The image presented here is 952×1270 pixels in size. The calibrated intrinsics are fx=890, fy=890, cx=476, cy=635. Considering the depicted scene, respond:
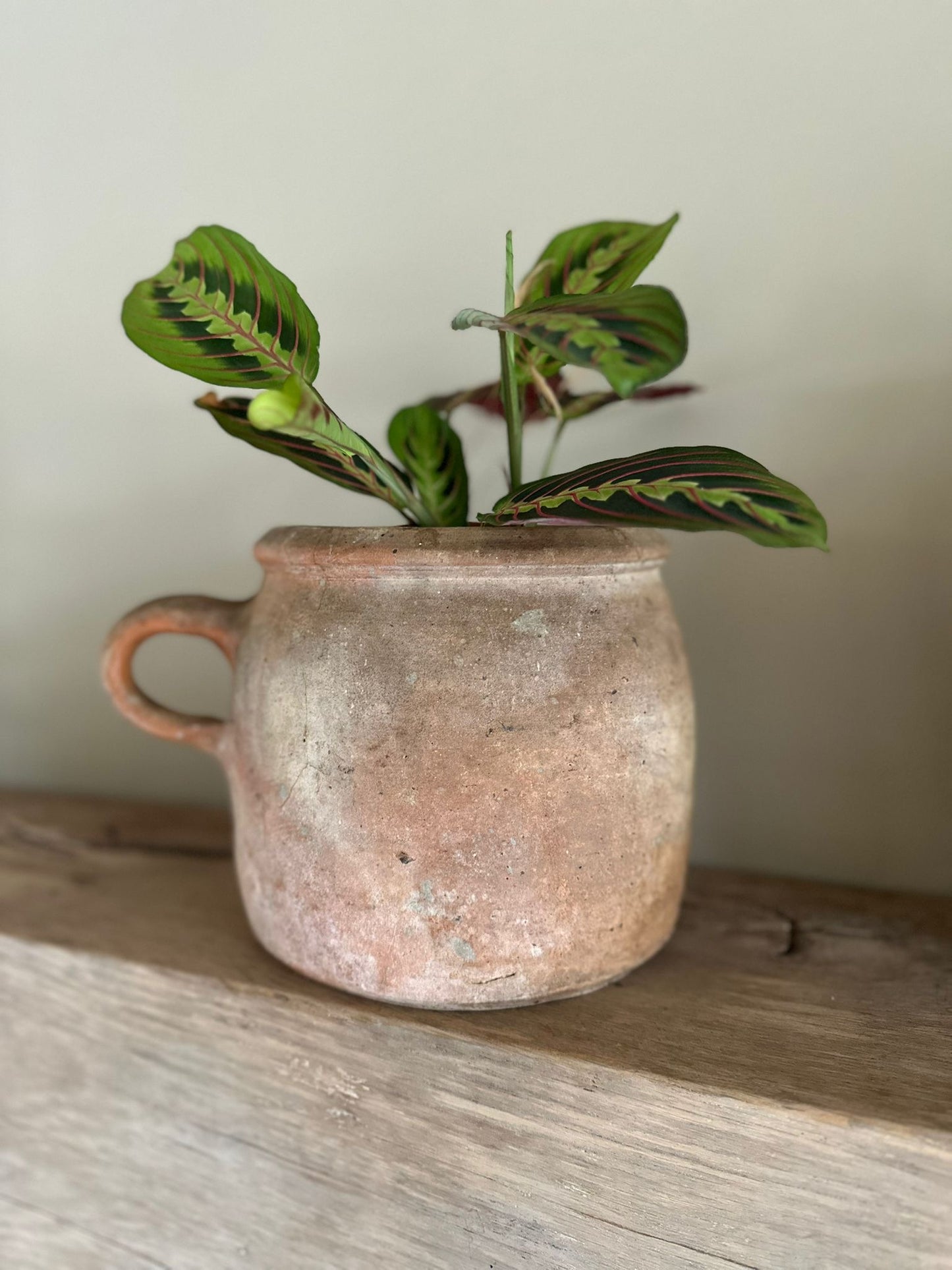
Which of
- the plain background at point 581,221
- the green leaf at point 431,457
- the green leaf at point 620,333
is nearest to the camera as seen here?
the green leaf at point 620,333

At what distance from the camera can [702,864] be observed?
3.38 ft

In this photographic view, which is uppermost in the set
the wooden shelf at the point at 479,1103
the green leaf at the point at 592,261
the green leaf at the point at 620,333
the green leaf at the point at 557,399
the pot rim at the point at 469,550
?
the green leaf at the point at 592,261

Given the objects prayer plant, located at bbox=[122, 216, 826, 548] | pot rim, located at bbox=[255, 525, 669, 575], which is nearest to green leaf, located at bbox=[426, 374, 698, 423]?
prayer plant, located at bbox=[122, 216, 826, 548]

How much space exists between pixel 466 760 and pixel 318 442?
0.76ft

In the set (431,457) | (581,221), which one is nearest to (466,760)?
(431,457)

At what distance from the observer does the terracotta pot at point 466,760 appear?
62 centimetres

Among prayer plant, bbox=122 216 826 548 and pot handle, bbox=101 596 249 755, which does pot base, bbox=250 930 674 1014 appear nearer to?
pot handle, bbox=101 596 249 755

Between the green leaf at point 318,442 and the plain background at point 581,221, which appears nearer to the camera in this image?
the green leaf at point 318,442

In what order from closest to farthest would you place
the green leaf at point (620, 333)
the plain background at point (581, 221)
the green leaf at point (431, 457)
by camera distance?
the green leaf at point (620, 333), the green leaf at point (431, 457), the plain background at point (581, 221)

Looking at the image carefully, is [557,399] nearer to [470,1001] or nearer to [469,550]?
[469,550]

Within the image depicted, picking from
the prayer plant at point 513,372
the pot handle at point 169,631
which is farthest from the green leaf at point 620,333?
the pot handle at point 169,631

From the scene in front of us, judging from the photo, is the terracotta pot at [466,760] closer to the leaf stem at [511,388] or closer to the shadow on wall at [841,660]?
the leaf stem at [511,388]

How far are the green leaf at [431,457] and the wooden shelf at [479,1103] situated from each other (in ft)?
1.33

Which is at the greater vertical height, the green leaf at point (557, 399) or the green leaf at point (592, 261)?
the green leaf at point (592, 261)
